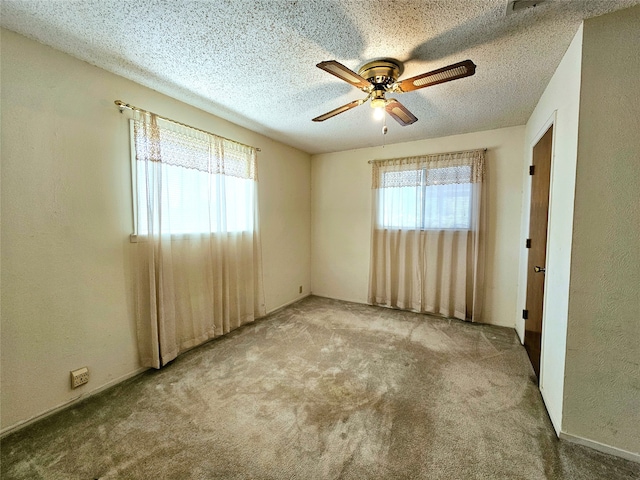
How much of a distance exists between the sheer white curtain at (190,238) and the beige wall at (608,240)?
2.82 meters

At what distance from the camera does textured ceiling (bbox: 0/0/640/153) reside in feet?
4.43

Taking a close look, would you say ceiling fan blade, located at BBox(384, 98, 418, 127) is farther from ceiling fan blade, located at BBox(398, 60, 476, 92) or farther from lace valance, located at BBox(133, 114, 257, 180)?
lace valance, located at BBox(133, 114, 257, 180)

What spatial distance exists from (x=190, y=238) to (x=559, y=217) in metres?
2.91

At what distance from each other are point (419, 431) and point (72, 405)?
231 cm

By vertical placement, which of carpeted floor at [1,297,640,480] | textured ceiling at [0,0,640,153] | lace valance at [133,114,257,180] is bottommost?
carpeted floor at [1,297,640,480]

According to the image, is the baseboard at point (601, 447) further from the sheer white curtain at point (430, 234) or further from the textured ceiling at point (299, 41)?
the textured ceiling at point (299, 41)

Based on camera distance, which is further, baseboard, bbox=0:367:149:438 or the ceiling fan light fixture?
the ceiling fan light fixture

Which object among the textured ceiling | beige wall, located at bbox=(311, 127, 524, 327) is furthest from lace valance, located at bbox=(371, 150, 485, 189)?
the textured ceiling

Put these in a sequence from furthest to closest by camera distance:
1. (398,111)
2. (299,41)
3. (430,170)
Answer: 1. (430,170)
2. (398,111)
3. (299,41)

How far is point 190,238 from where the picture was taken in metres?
2.53

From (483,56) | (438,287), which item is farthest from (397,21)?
(438,287)

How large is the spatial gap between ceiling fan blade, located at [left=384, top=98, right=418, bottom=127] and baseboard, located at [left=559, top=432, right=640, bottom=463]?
88.6 inches

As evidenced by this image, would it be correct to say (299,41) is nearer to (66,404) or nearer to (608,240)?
(608,240)

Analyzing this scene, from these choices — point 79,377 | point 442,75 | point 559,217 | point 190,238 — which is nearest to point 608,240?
point 559,217
